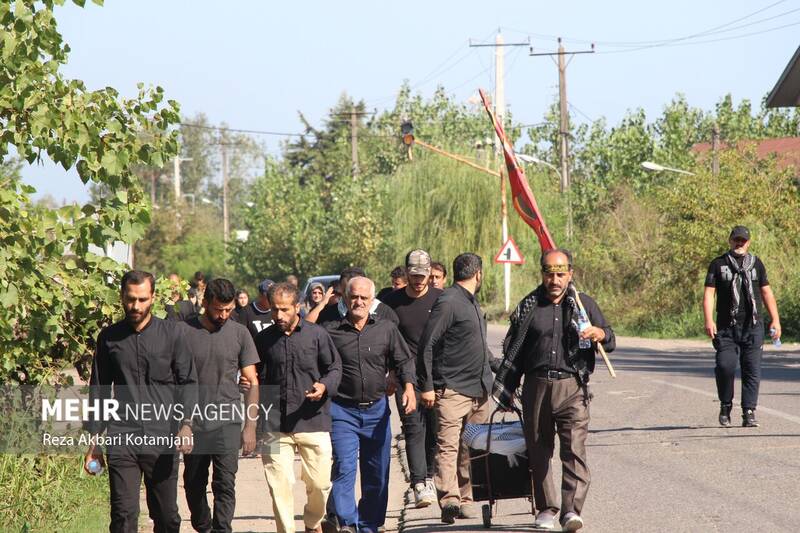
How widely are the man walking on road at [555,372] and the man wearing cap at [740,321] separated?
4980 millimetres

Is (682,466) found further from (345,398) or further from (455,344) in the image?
(345,398)

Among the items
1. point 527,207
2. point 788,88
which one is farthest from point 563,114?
point 527,207

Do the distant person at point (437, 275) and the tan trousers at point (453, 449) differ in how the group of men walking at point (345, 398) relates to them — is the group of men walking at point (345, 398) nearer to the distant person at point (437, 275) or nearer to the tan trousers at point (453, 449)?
the tan trousers at point (453, 449)

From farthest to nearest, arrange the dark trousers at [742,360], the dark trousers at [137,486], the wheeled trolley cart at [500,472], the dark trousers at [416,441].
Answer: the dark trousers at [742,360]
the dark trousers at [416,441]
the wheeled trolley cart at [500,472]
the dark trousers at [137,486]

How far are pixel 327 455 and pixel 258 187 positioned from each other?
66.4 metres

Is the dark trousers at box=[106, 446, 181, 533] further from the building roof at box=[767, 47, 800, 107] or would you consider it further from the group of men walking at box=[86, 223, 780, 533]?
the building roof at box=[767, 47, 800, 107]

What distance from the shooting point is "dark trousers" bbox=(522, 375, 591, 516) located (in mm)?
8633

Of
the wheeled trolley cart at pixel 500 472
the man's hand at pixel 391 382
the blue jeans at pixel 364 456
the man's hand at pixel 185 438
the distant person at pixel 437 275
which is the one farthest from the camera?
the distant person at pixel 437 275

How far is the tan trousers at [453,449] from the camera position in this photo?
9.53 metres

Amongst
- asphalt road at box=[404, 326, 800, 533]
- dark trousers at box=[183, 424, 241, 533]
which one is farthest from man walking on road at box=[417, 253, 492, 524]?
dark trousers at box=[183, 424, 241, 533]

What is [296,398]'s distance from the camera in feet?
28.8

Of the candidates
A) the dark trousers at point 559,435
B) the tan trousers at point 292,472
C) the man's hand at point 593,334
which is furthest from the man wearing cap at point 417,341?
the man's hand at point 593,334

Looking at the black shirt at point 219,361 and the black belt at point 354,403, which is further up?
the black shirt at point 219,361

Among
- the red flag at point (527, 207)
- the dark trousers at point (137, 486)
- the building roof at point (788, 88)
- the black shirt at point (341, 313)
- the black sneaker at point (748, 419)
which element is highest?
the building roof at point (788, 88)
